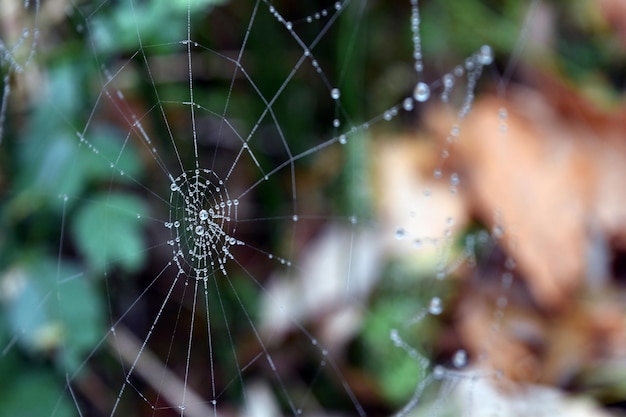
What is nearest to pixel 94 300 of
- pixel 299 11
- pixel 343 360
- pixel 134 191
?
pixel 134 191

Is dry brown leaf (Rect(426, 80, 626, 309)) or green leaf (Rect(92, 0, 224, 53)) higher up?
green leaf (Rect(92, 0, 224, 53))

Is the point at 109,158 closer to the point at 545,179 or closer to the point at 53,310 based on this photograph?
the point at 53,310

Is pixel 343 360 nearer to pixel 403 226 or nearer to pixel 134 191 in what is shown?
pixel 403 226

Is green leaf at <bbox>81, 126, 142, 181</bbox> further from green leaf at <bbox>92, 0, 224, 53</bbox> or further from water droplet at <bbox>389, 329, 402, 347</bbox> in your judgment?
water droplet at <bbox>389, 329, 402, 347</bbox>

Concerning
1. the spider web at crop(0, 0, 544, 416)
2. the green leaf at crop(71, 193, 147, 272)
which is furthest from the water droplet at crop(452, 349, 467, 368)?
the green leaf at crop(71, 193, 147, 272)

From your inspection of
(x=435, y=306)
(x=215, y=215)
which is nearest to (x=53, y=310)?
(x=215, y=215)

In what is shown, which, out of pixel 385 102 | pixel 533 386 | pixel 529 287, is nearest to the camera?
pixel 533 386
